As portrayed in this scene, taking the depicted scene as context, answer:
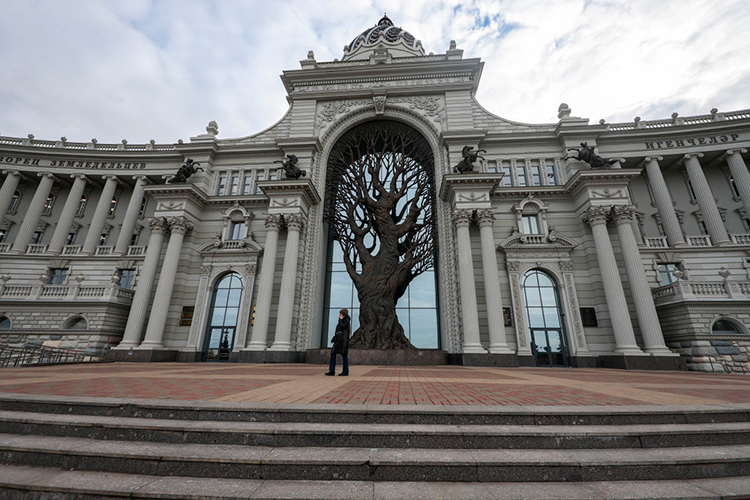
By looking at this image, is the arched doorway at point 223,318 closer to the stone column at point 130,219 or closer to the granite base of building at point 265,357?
the granite base of building at point 265,357

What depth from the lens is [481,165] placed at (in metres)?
21.7

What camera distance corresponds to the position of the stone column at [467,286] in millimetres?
17203

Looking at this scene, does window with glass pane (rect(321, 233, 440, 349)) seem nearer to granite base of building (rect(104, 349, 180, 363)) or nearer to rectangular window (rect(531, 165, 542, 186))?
rectangular window (rect(531, 165, 542, 186))

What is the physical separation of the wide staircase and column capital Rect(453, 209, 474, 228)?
1515cm

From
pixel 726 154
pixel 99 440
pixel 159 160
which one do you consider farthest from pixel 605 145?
pixel 159 160

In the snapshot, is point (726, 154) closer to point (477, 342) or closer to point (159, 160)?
point (477, 342)

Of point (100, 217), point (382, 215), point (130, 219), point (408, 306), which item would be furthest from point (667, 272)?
point (100, 217)

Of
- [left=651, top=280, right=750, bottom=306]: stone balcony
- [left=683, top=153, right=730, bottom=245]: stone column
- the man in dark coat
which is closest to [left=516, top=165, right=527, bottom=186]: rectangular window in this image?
[left=651, top=280, right=750, bottom=306]: stone balcony

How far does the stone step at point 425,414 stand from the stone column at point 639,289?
15368 mm

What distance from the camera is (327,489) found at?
3023 millimetres

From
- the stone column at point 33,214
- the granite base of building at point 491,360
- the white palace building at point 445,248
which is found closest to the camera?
the granite base of building at point 491,360

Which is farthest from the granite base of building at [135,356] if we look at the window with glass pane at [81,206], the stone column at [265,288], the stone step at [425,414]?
the window with glass pane at [81,206]

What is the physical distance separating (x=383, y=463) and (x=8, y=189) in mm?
44592

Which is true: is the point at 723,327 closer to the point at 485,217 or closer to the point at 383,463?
the point at 485,217
